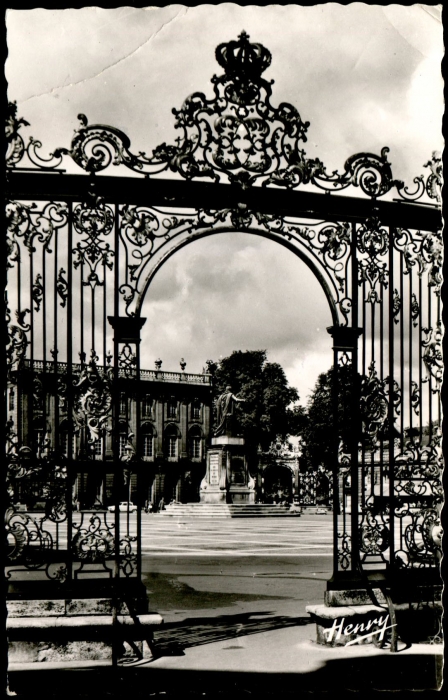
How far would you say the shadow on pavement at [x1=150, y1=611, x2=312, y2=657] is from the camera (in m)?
8.15

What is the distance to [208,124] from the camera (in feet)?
25.5

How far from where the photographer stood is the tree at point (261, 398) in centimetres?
5228

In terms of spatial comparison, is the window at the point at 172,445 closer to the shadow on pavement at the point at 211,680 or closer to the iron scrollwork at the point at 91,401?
the iron scrollwork at the point at 91,401

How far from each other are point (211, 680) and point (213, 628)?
2010mm

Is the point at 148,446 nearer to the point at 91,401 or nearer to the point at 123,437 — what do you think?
the point at 123,437

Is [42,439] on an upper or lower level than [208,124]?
lower

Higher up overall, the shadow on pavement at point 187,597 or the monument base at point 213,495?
the shadow on pavement at point 187,597

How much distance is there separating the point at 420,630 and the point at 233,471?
113 feet

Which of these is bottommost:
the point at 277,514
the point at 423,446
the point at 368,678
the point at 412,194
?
the point at 277,514

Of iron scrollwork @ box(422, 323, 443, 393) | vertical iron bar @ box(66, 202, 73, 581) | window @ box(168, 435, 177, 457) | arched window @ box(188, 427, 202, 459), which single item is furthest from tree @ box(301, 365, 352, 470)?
vertical iron bar @ box(66, 202, 73, 581)

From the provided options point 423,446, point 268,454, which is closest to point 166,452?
point 268,454

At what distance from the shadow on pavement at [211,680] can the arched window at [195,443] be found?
5098cm

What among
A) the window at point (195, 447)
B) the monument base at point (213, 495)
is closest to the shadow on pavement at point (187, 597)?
the monument base at point (213, 495)

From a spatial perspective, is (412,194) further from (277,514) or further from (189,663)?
(277,514)
